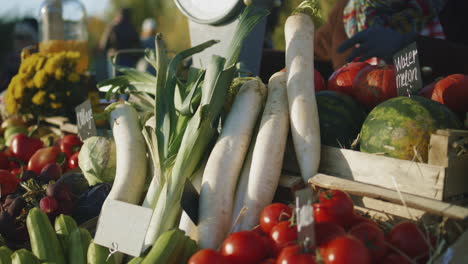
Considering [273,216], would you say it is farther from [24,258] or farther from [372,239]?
[24,258]

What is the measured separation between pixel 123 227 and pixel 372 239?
2.36 ft

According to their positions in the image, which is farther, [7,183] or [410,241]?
[7,183]

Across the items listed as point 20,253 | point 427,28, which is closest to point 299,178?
point 20,253

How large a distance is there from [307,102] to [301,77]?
0.09 m

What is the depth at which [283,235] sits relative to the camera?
1098 mm

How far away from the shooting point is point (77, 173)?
78.6 inches

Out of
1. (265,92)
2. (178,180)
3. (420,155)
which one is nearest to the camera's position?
(420,155)

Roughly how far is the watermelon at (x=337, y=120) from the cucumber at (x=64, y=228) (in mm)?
937

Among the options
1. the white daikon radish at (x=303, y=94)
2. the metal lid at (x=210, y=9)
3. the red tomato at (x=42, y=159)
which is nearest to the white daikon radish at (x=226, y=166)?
the white daikon radish at (x=303, y=94)

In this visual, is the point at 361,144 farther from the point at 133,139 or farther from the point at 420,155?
the point at 133,139

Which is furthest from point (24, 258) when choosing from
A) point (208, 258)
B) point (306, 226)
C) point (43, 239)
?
point (306, 226)

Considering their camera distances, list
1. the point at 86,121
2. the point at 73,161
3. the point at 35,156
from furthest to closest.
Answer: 1. the point at 35,156
2. the point at 73,161
3. the point at 86,121

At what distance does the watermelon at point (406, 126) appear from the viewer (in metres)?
1.32

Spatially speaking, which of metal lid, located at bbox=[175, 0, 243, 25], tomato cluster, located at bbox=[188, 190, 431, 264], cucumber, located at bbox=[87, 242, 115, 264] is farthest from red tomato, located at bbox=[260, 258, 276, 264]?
metal lid, located at bbox=[175, 0, 243, 25]
